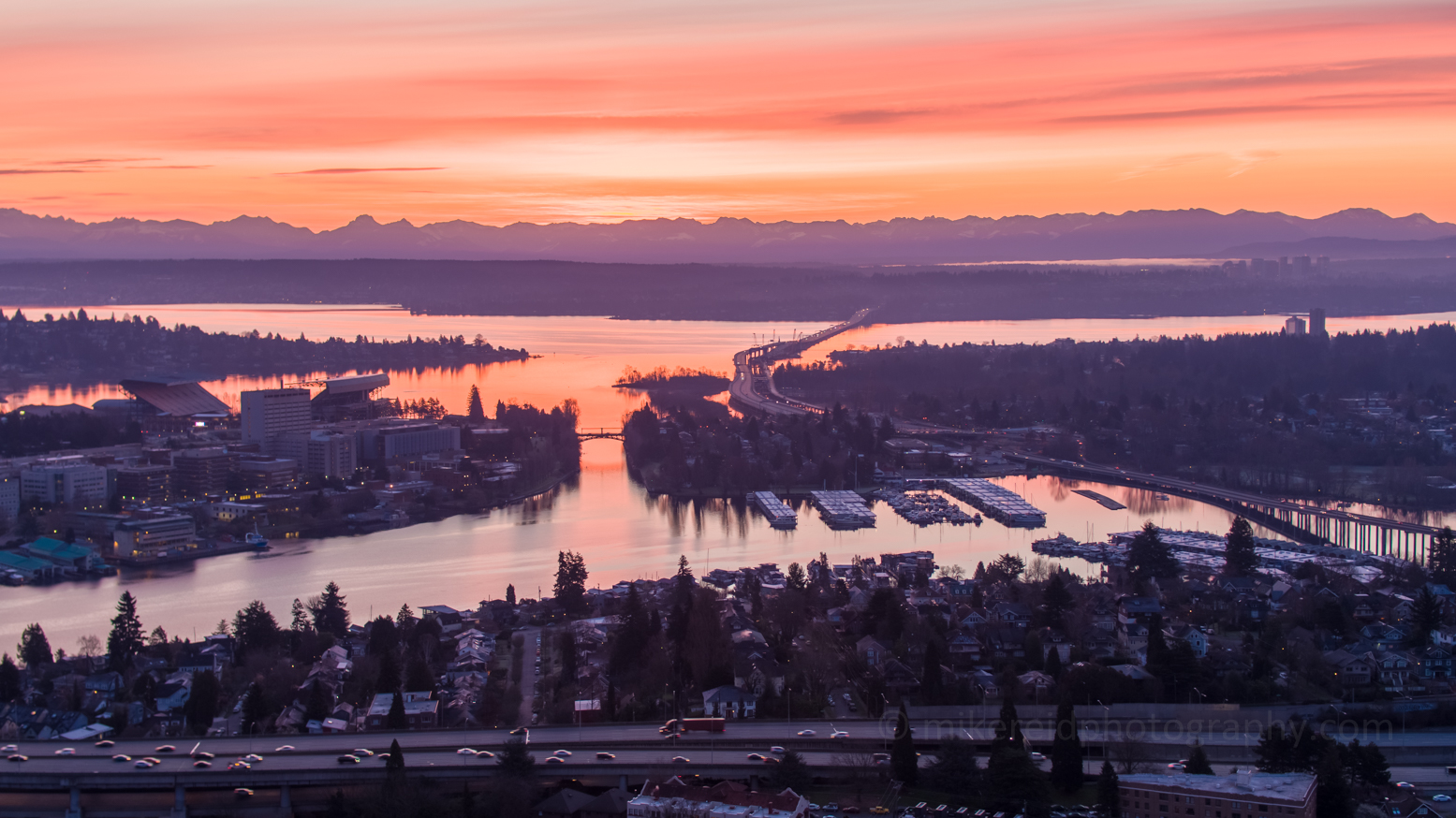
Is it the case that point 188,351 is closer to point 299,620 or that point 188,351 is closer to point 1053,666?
point 299,620

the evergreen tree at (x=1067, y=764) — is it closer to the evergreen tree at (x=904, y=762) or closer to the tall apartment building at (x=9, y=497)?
the evergreen tree at (x=904, y=762)

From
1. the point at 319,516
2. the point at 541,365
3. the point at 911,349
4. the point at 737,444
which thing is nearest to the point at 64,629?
the point at 319,516

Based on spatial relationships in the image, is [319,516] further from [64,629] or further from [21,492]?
[64,629]

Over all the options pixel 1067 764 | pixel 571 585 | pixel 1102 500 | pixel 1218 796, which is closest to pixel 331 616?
pixel 571 585

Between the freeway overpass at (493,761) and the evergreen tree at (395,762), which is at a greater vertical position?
the evergreen tree at (395,762)

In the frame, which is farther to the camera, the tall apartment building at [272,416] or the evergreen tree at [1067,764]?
the tall apartment building at [272,416]

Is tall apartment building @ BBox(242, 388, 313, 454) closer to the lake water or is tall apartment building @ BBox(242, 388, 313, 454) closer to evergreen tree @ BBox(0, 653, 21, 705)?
the lake water

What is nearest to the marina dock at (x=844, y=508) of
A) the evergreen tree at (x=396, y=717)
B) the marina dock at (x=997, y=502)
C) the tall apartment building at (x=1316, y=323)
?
the marina dock at (x=997, y=502)

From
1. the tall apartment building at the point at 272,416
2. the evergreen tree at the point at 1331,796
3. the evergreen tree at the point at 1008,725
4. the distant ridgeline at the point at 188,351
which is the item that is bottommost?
the evergreen tree at the point at 1331,796
